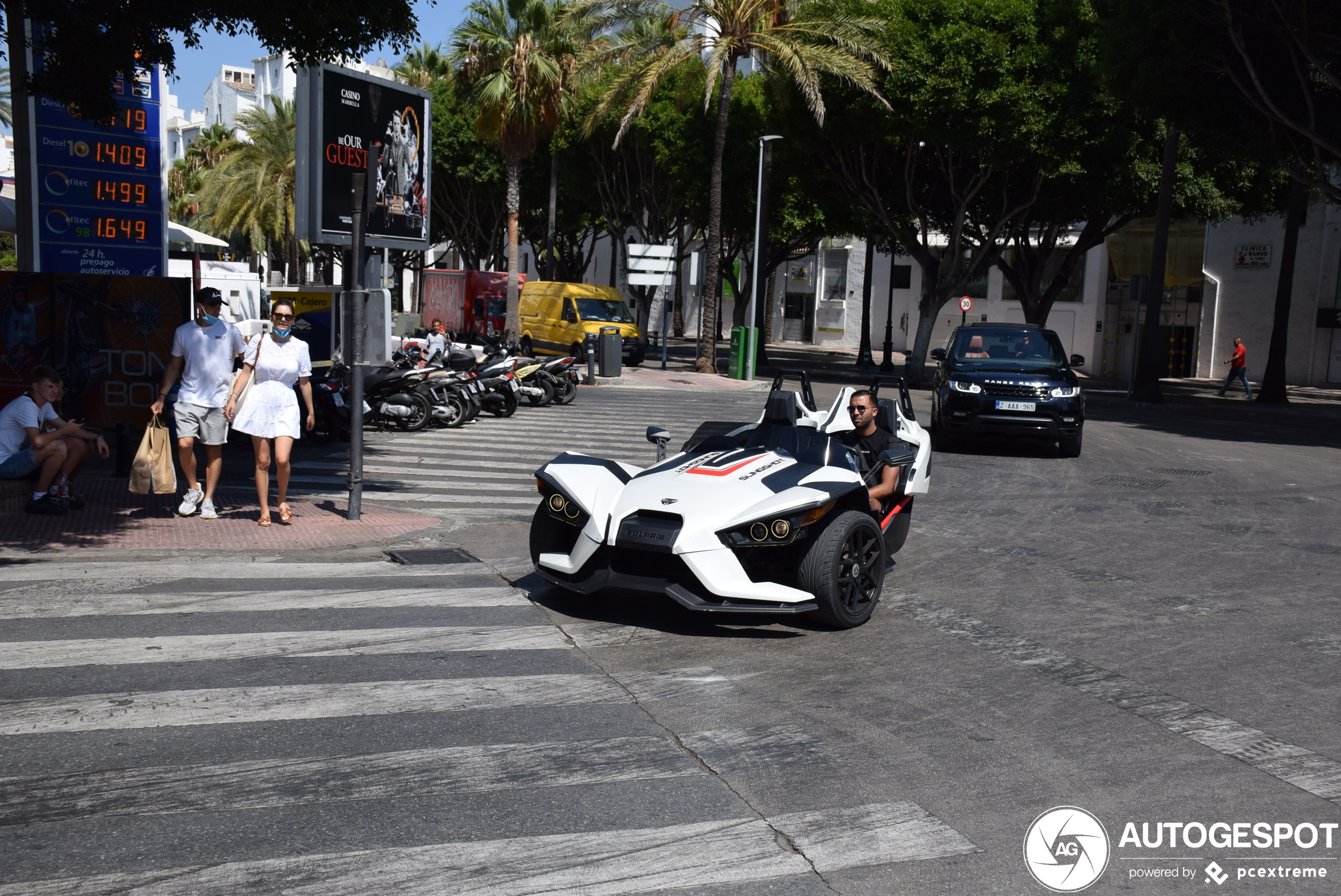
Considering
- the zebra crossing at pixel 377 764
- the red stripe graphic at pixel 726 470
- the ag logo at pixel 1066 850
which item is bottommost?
the zebra crossing at pixel 377 764

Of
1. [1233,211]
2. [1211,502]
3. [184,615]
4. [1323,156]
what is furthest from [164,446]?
[1233,211]

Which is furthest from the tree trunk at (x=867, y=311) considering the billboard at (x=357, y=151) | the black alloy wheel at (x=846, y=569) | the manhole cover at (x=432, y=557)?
the black alloy wheel at (x=846, y=569)

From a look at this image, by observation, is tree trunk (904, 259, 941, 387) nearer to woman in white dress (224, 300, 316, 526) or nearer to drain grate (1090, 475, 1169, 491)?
drain grate (1090, 475, 1169, 491)

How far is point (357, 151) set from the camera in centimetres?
1655

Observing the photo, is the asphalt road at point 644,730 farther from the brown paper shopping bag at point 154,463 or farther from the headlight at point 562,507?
the brown paper shopping bag at point 154,463

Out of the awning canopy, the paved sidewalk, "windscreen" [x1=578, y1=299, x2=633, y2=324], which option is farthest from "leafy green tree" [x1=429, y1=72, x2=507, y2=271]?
the paved sidewalk

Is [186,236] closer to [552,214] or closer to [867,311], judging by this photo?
[867,311]

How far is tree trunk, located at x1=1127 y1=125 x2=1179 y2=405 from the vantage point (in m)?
29.0

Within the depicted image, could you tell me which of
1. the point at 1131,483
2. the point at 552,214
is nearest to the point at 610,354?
the point at 552,214

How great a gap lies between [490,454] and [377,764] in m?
10.7

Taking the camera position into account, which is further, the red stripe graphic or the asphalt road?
the red stripe graphic

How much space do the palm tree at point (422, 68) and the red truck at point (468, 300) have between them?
10.6 metres

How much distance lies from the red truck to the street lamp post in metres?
11.1

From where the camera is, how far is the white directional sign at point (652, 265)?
3503 cm
